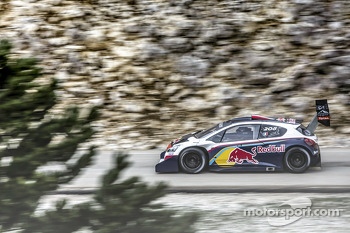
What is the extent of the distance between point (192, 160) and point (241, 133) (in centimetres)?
118

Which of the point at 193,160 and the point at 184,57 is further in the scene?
the point at 184,57

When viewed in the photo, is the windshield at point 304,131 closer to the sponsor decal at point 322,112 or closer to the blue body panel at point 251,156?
the blue body panel at point 251,156

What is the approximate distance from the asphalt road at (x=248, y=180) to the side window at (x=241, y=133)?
0.74 meters

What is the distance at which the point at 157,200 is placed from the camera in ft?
15.1

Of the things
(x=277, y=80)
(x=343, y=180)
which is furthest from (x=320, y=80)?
(x=343, y=180)

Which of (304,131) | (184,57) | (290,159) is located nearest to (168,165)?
(290,159)

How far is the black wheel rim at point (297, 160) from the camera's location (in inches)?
518

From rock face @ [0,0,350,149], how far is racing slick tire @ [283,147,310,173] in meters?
3.91

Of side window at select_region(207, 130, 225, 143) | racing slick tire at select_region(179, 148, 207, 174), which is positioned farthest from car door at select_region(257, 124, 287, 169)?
racing slick tire at select_region(179, 148, 207, 174)

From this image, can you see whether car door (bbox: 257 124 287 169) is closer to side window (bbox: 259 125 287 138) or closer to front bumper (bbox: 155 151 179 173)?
side window (bbox: 259 125 287 138)

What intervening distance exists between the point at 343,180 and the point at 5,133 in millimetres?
9442

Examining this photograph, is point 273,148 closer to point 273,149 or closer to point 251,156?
point 273,149

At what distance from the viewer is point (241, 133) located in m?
13.4

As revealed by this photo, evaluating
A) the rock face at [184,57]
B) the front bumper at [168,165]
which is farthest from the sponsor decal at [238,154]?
the rock face at [184,57]
